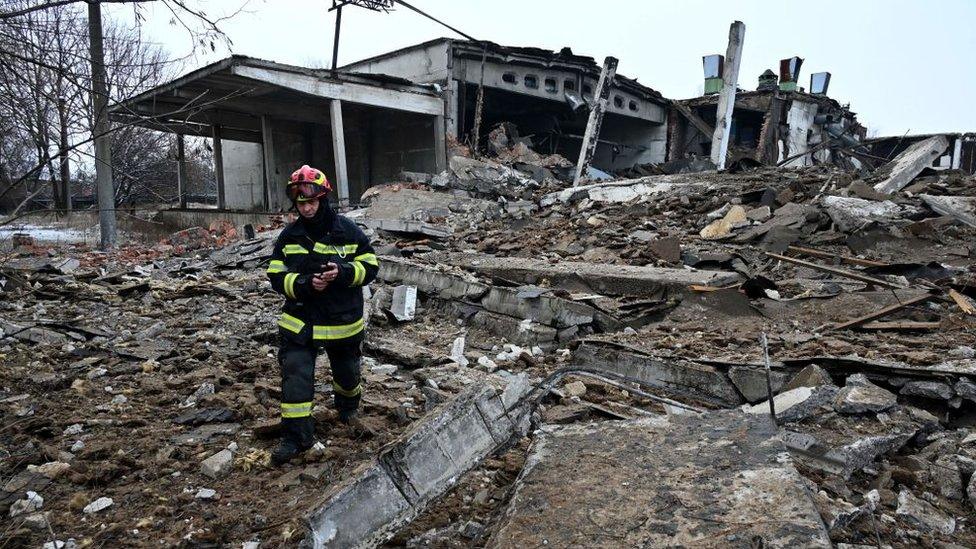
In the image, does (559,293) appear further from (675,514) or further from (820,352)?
(675,514)

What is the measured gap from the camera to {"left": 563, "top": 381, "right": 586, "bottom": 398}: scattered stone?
3.83m

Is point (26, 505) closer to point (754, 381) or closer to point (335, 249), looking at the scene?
point (335, 249)

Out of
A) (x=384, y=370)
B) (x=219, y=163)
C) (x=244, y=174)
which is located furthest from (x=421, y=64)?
(x=384, y=370)

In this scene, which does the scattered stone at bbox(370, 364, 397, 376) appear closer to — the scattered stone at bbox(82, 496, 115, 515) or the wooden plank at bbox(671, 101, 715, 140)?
the scattered stone at bbox(82, 496, 115, 515)

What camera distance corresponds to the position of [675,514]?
1981 millimetres

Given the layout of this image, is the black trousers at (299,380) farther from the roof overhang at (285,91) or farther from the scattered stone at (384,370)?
the roof overhang at (285,91)

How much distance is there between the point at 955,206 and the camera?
7.62m

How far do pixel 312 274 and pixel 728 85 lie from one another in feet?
44.5

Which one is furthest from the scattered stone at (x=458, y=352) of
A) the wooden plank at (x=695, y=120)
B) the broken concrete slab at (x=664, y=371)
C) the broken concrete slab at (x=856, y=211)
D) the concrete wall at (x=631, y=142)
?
the concrete wall at (x=631, y=142)

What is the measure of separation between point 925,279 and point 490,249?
17.7 ft

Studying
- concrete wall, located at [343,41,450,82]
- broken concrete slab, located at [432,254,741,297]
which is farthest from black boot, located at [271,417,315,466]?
concrete wall, located at [343,41,450,82]

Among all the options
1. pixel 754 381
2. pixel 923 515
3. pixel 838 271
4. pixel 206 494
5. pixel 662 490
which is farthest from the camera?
pixel 838 271

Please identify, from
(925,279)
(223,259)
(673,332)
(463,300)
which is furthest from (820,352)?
(223,259)

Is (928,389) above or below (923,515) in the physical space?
above
